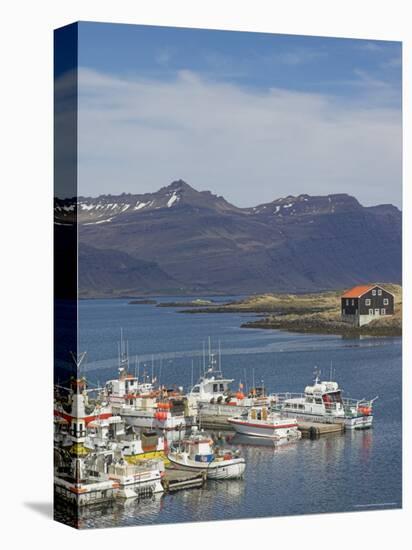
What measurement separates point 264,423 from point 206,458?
100 cm

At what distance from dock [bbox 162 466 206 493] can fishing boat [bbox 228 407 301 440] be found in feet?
3.30

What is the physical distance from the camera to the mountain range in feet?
67.7

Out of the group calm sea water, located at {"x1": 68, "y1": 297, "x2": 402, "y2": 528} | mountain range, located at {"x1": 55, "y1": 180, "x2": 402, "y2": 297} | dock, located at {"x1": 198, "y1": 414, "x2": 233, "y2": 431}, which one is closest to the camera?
calm sea water, located at {"x1": 68, "y1": 297, "x2": 402, "y2": 528}

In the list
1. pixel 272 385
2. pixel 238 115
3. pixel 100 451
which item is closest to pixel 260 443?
pixel 272 385

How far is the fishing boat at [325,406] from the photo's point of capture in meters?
21.9

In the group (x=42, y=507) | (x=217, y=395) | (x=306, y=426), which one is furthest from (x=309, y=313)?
(x=42, y=507)

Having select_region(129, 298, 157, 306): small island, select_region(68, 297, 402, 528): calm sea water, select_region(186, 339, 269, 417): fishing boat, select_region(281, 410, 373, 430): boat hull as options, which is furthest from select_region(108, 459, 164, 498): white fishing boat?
select_region(281, 410, 373, 430): boat hull

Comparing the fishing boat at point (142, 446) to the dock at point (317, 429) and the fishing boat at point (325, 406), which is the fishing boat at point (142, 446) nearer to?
the fishing boat at point (325, 406)

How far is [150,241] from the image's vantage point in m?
21.5

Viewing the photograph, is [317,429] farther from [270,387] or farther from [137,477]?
[137,477]

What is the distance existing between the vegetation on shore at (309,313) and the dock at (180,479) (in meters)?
1.97

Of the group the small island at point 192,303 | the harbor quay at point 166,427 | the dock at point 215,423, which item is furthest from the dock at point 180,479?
the small island at point 192,303

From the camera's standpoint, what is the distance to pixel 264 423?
2172cm

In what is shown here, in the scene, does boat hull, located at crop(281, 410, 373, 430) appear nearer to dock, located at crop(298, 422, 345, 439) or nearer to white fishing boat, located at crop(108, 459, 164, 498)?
dock, located at crop(298, 422, 345, 439)
